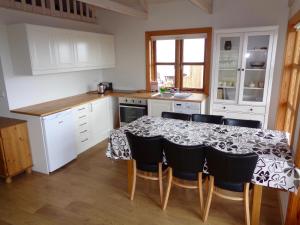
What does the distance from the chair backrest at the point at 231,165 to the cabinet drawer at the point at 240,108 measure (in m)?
2.11

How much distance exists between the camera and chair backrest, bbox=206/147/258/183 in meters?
1.90

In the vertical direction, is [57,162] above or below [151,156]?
below

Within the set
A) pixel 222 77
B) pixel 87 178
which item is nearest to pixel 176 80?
pixel 222 77

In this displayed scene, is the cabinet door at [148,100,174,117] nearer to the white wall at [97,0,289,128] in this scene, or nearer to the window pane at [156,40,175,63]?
the white wall at [97,0,289,128]

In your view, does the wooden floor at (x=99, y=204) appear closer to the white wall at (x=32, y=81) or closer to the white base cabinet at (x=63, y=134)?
the white base cabinet at (x=63, y=134)

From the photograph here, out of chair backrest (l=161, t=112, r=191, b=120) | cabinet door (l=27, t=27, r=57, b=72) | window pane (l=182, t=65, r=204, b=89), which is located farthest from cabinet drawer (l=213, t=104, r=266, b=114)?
cabinet door (l=27, t=27, r=57, b=72)

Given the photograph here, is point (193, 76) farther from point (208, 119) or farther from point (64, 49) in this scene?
point (64, 49)

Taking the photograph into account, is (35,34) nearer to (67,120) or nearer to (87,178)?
(67,120)

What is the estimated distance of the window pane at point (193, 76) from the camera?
453 cm

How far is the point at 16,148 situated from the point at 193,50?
3.48m

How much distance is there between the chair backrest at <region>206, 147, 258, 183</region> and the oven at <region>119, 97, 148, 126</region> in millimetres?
2444

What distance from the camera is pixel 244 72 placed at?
12.4 feet

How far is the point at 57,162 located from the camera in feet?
11.2

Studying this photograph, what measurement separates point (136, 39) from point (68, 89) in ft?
5.70
